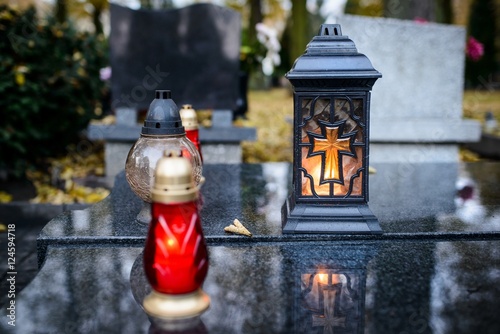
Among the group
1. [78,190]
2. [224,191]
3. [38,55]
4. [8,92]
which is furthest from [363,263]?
[38,55]

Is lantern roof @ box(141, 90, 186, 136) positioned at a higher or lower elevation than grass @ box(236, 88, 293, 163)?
higher

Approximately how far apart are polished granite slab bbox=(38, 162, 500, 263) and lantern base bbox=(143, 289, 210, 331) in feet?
2.30

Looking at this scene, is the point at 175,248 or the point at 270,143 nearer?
the point at 175,248

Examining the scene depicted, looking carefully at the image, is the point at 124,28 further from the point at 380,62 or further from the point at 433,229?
the point at 433,229

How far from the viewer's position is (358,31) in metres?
5.06

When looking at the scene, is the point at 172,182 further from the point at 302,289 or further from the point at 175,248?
the point at 302,289

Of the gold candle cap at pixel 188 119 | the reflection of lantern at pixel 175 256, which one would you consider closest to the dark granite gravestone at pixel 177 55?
the gold candle cap at pixel 188 119

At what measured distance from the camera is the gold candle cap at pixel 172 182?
1510mm

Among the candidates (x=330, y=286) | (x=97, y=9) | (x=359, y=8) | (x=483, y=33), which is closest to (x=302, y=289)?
(x=330, y=286)

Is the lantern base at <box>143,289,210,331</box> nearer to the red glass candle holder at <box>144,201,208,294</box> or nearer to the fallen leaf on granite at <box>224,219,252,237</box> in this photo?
the red glass candle holder at <box>144,201,208,294</box>

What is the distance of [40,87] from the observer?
5.18 metres

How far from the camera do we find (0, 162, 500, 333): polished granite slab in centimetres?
159

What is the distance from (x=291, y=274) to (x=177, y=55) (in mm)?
3768

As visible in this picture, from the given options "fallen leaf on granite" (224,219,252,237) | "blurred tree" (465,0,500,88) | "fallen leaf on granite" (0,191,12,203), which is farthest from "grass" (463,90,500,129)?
"fallen leaf on granite" (224,219,252,237)
